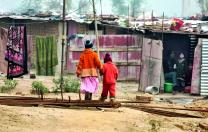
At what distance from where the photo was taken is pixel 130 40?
20891 millimetres

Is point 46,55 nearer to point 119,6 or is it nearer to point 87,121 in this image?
point 87,121

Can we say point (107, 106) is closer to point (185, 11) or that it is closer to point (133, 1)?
point (185, 11)

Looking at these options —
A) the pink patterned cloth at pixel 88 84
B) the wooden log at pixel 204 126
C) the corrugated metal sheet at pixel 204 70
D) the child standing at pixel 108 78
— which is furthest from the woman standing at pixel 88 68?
the corrugated metal sheet at pixel 204 70

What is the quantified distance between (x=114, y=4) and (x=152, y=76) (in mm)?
76996

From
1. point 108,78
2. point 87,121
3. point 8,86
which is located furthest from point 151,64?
point 87,121

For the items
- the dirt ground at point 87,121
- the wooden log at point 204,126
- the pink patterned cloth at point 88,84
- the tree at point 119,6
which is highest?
the tree at point 119,6

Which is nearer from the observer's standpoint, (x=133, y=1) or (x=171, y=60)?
(x=171, y=60)

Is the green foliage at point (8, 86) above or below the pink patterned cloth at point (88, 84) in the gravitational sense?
below

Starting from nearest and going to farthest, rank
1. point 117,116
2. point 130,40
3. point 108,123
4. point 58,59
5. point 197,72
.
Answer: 1. point 108,123
2. point 117,116
3. point 197,72
4. point 130,40
5. point 58,59

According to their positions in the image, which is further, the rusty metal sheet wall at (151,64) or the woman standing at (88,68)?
the rusty metal sheet wall at (151,64)

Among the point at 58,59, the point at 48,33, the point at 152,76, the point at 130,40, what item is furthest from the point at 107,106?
the point at 48,33

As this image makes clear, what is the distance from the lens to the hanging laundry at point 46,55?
2138 cm

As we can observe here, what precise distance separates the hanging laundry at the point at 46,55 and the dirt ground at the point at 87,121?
11.3m

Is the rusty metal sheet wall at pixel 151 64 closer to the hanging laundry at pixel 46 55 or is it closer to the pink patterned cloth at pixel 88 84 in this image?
the hanging laundry at pixel 46 55
